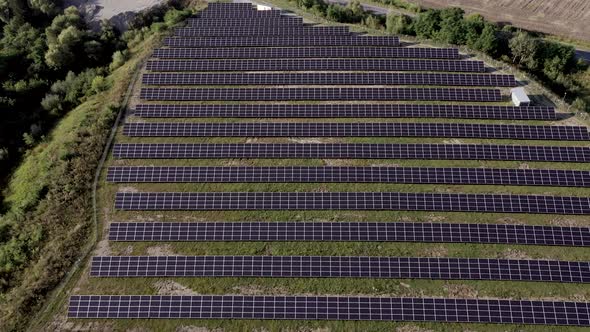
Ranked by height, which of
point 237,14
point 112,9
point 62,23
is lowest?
point 62,23

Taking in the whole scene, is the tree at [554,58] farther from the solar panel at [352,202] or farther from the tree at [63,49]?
the tree at [63,49]

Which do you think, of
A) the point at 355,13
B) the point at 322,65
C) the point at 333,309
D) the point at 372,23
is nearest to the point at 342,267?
the point at 333,309

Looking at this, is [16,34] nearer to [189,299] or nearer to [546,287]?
[189,299]

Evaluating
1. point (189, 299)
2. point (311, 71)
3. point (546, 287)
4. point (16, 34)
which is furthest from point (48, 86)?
point (546, 287)

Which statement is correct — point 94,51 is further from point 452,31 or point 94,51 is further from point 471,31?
point 471,31

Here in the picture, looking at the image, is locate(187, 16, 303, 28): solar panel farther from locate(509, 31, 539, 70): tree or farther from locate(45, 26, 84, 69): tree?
locate(509, 31, 539, 70): tree
